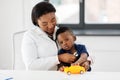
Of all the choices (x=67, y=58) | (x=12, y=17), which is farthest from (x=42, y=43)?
(x=12, y=17)

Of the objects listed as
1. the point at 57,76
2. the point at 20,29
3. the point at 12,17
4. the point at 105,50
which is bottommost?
the point at 105,50

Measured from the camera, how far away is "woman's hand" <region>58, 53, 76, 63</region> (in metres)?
1.85

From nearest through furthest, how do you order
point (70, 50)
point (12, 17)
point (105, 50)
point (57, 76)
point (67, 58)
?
point (57, 76)
point (67, 58)
point (70, 50)
point (105, 50)
point (12, 17)

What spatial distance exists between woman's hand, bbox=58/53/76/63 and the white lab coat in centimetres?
4

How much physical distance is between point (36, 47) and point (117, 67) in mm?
1420

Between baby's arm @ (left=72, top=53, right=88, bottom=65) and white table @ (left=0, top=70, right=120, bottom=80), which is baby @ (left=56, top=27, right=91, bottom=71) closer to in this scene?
baby's arm @ (left=72, top=53, right=88, bottom=65)

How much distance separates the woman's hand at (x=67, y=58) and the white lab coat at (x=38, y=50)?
4cm

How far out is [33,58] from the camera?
1.95m

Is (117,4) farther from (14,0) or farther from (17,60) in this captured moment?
(17,60)

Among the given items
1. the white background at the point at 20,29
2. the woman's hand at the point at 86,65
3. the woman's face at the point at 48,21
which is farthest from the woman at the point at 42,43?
the white background at the point at 20,29

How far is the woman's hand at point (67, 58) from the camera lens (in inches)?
73.0

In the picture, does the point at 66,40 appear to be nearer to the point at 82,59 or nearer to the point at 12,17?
the point at 82,59

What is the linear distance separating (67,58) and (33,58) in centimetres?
26

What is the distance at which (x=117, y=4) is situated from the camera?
131 inches
